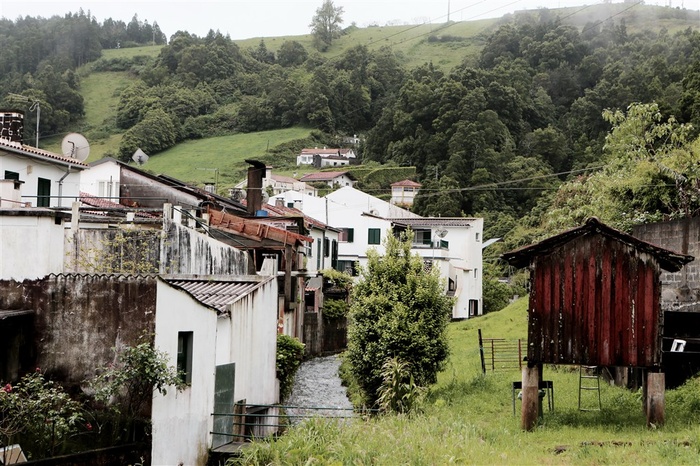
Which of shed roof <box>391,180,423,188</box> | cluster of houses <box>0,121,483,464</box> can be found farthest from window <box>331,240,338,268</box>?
shed roof <box>391,180,423,188</box>

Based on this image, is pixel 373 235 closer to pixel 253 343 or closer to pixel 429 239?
pixel 429 239

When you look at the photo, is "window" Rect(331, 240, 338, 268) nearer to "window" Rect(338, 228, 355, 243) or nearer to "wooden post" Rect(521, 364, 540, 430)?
"window" Rect(338, 228, 355, 243)

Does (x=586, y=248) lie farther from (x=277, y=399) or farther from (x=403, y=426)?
(x=277, y=399)

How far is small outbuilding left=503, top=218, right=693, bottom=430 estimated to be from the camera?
54.6 ft

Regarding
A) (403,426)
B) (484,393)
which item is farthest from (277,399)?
(403,426)

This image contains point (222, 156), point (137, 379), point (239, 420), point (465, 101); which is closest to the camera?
point (137, 379)

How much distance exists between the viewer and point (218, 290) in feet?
68.0

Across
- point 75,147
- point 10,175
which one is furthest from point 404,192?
point 10,175

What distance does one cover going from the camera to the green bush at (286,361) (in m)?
25.9

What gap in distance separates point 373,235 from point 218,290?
39.5 metres

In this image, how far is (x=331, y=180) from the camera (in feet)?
308

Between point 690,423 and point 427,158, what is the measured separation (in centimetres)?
7686

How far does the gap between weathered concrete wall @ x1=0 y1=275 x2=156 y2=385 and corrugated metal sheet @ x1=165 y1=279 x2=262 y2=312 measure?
40.6 inches

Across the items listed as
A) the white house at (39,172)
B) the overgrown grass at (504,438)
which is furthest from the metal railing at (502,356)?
the white house at (39,172)
